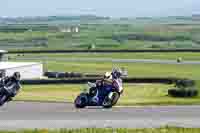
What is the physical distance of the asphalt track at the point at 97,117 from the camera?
17484mm

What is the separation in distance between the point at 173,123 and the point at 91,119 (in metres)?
2.48

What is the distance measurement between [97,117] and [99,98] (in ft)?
14.0

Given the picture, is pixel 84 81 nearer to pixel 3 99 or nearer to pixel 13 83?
pixel 13 83

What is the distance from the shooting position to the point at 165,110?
2033 centimetres

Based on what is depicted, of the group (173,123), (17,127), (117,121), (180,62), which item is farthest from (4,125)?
(180,62)

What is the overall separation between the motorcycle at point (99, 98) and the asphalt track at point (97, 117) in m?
0.65

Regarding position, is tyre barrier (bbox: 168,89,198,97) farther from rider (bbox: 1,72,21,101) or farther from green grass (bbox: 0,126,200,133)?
green grass (bbox: 0,126,200,133)

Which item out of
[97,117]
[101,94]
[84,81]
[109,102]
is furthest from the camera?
[84,81]

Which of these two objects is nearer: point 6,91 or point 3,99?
point 3,99

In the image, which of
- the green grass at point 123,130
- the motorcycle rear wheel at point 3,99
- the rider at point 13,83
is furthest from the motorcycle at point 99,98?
the green grass at point 123,130

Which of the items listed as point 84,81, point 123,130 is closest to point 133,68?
point 84,81

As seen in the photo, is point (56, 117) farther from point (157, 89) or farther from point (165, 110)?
point (157, 89)

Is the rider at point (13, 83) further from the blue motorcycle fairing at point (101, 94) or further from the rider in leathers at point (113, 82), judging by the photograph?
the rider in leathers at point (113, 82)

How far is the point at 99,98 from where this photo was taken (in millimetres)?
23328
